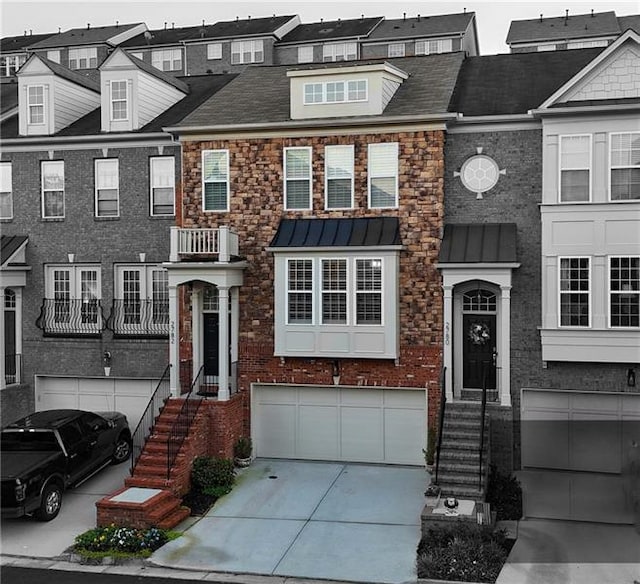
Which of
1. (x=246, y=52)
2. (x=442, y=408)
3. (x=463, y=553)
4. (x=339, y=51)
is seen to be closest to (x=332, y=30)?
(x=339, y=51)

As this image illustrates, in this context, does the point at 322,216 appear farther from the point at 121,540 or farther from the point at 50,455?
the point at 121,540

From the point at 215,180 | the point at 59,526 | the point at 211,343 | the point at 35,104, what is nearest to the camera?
the point at 59,526

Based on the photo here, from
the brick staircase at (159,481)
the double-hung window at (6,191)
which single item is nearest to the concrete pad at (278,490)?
the brick staircase at (159,481)

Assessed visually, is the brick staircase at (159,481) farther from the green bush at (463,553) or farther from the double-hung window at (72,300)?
the green bush at (463,553)

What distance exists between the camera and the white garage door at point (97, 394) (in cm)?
1989

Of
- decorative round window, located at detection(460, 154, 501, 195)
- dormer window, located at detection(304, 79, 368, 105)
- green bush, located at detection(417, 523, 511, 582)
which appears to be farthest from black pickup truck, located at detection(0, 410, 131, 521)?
decorative round window, located at detection(460, 154, 501, 195)

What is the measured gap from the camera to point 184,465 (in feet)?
52.0

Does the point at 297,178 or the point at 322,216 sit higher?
the point at 297,178

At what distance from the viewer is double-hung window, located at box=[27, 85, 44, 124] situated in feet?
67.7

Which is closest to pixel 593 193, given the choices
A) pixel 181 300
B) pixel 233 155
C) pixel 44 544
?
pixel 233 155

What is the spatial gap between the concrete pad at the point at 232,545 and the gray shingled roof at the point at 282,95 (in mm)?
9288

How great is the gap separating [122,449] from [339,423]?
524 centimetres

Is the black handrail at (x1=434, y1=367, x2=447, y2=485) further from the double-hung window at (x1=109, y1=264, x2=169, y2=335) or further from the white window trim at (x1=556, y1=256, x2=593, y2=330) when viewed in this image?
the double-hung window at (x1=109, y1=264, x2=169, y2=335)

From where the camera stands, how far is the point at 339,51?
162 feet
